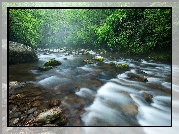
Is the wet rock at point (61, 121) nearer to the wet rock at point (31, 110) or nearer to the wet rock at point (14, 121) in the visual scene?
the wet rock at point (31, 110)

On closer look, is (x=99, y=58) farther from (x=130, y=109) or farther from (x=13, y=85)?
(x=13, y=85)

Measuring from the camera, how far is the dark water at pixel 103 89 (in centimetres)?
337

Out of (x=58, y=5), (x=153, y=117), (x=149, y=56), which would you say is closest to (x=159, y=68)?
(x=149, y=56)

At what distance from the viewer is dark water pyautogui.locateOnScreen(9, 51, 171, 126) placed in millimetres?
3371

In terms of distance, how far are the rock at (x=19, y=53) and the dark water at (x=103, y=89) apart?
0.30 ft

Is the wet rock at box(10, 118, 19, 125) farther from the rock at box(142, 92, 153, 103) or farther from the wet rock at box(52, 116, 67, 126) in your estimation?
the rock at box(142, 92, 153, 103)

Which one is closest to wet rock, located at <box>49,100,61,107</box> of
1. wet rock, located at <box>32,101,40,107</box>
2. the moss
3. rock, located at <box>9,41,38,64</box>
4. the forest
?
the forest

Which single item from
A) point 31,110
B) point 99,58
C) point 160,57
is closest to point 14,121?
point 31,110

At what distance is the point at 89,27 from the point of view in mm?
3617

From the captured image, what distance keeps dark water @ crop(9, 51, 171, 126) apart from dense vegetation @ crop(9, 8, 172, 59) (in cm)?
23

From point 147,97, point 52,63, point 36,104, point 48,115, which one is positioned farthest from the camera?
point 52,63

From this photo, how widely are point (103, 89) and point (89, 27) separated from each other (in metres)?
0.98

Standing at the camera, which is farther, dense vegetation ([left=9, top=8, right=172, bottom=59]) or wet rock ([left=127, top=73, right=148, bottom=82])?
wet rock ([left=127, top=73, right=148, bottom=82])

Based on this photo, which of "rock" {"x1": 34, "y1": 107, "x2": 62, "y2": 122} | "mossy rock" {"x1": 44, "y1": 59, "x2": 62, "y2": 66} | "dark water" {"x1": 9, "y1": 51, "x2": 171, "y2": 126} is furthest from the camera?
"mossy rock" {"x1": 44, "y1": 59, "x2": 62, "y2": 66}
